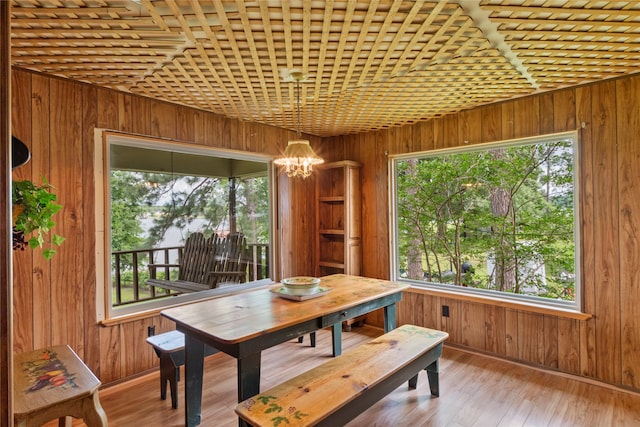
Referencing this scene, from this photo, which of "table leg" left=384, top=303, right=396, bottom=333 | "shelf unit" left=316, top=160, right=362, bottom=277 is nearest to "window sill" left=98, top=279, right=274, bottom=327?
"shelf unit" left=316, top=160, right=362, bottom=277

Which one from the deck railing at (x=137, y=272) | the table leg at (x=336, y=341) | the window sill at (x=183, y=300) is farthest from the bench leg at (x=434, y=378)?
the deck railing at (x=137, y=272)

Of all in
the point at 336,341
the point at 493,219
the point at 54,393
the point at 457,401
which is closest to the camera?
the point at 54,393

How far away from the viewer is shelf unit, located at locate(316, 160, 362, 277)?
13.4ft

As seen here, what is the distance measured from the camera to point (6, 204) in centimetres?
84

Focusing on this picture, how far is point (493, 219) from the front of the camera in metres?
3.35

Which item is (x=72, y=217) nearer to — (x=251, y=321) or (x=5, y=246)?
(x=251, y=321)

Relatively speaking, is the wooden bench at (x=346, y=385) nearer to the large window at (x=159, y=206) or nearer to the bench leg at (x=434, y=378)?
the bench leg at (x=434, y=378)

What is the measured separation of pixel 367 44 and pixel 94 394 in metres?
2.31

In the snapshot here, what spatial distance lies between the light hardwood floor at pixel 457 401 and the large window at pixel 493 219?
2.30 ft

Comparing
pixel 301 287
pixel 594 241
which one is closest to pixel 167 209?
pixel 301 287

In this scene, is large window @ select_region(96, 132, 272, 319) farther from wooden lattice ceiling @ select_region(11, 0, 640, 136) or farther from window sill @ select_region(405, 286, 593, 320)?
window sill @ select_region(405, 286, 593, 320)

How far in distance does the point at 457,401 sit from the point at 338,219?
2450mm

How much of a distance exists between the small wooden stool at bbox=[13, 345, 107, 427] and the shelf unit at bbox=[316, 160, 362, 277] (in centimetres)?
287

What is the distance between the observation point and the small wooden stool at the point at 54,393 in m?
1.35
